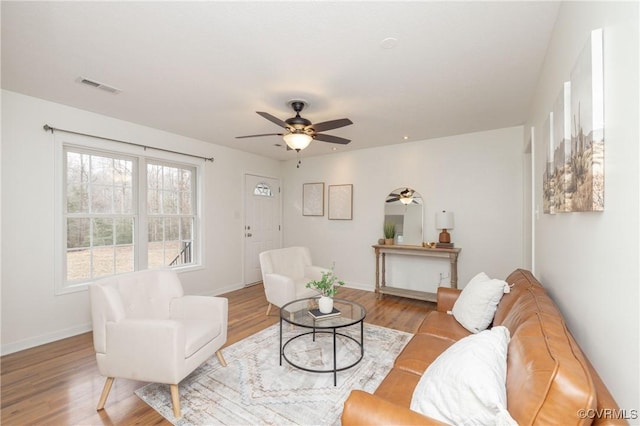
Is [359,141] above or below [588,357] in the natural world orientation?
above

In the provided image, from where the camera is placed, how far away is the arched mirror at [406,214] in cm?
472

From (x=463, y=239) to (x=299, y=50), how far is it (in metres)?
3.62

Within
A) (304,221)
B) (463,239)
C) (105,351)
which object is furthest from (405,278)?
(105,351)

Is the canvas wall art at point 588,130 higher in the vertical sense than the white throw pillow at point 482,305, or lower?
higher

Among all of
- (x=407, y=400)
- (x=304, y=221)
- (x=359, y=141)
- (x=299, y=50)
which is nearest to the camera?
(x=407, y=400)

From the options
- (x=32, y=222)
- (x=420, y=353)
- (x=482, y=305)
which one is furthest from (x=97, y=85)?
(x=482, y=305)

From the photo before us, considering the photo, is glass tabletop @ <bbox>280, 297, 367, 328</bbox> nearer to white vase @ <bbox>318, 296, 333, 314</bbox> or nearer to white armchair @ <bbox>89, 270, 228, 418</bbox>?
white vase @ <bbox>318, 296, 333, 314</bbox>

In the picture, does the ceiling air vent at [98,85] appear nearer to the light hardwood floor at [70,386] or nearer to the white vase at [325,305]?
the light hardwood floor at [70,386]

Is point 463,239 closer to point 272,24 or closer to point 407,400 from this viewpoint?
point 407,400

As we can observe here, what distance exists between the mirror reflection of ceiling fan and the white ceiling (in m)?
1.50

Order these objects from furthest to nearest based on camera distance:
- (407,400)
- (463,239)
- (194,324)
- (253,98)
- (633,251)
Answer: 1. (463,239)
2. (253,98)
3. (194,324)
4. (407,400)
5. (633,251)

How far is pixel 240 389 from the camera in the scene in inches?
85.9

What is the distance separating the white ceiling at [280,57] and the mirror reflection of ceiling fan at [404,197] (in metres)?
1.50

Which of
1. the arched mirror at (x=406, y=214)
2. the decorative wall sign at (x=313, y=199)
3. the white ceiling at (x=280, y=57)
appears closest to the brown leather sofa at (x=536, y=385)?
the white ceiling at (x=280, y=57)
